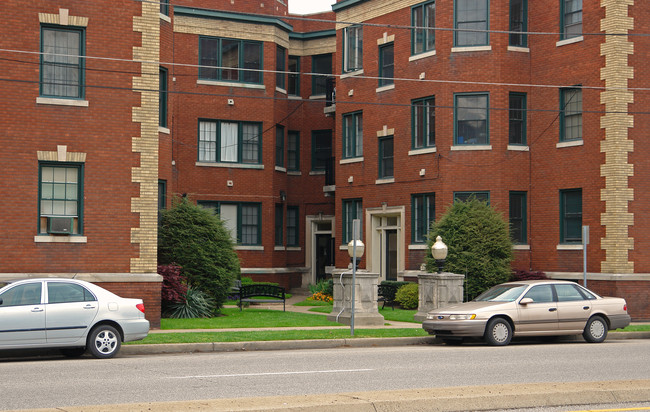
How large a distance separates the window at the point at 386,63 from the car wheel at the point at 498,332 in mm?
14365

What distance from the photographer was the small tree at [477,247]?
2698 cm

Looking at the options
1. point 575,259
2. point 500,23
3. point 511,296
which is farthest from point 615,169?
point 511,296

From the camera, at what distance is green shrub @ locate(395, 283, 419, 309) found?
94.6 ft

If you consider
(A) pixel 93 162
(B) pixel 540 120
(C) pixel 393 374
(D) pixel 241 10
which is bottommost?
(C) pixel 393 374

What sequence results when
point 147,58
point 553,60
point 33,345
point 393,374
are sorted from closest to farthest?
point 393,374 → point 33,345 → point 147,58 → point 553,60

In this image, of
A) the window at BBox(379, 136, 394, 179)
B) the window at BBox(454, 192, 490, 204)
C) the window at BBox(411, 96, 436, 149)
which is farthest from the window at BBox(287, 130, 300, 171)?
the window at BBox(454, 192, 490, 204)

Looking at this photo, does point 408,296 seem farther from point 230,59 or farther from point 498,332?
point 230,59

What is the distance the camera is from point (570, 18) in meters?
28.4

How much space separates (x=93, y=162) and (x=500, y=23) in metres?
14.6

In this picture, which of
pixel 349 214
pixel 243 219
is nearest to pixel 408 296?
pixel 349 214

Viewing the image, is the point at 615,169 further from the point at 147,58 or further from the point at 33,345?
the point at 33,345

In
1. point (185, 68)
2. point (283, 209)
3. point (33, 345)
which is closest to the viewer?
point (33, 345)

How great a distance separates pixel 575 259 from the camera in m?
27.8

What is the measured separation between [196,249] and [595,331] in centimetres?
1101
